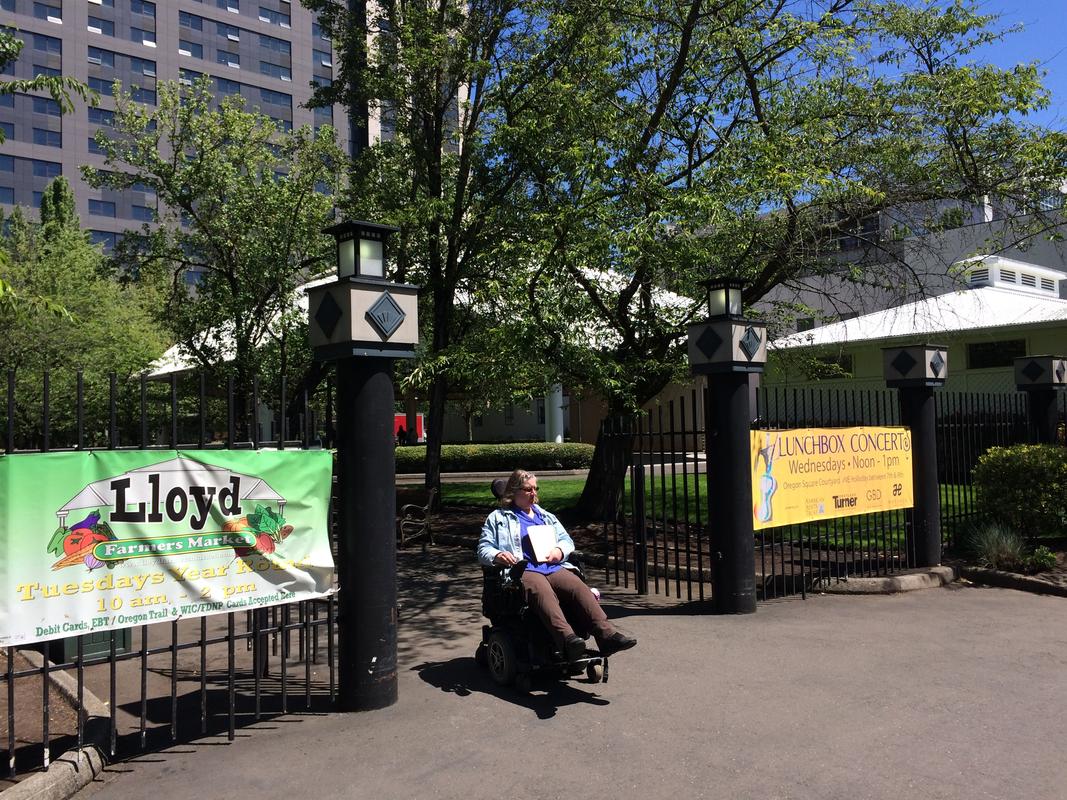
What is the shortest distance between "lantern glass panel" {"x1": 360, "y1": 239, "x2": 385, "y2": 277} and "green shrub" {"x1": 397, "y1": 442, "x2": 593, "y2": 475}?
22074 millimetres

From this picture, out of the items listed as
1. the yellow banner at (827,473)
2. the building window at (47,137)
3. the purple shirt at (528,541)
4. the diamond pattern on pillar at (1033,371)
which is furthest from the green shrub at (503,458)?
the building window at (47,137)

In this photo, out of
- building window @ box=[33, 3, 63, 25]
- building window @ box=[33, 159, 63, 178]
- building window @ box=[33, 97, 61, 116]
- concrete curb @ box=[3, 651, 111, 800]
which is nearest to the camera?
concrete curb @ box=[3, 651, 111, 800]

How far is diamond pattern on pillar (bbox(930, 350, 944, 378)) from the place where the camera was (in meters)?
10.0

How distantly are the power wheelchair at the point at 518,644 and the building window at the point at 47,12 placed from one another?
70.3 meters

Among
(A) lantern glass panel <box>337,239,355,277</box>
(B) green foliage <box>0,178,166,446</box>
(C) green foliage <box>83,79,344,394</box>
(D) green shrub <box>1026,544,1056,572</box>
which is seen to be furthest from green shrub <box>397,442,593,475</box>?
(A) lantern glass panel <box>337,239,355,277</box>

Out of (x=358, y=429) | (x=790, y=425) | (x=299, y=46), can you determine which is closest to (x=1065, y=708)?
(x=790, y=425)

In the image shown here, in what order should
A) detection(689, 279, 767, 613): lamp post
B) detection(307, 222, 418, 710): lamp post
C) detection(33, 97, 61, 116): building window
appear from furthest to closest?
detection(33, 97, 61, 116): building window, detection(689, 279, 767, 613): lamp post, detection(307, 222, 418, 710): lamp post

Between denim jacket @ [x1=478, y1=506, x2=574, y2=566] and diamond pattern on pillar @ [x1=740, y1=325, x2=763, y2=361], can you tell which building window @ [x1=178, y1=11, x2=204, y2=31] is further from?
denim jacket @ [x1=478, y1=506, x2=574, y2=566]

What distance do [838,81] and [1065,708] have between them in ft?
28.8

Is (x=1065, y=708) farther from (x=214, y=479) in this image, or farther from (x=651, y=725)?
(x=214, y=479)

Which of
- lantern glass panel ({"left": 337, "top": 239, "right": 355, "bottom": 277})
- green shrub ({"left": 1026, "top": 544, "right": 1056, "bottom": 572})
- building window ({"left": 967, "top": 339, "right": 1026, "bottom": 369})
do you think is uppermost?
building window ({"left": 967, "top": 339, "right": 1026, "bottom": 369})

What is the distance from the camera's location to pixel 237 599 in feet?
16.4

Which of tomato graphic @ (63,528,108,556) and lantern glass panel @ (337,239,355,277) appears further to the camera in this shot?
lantern glass panel @ (337,239,355,277)

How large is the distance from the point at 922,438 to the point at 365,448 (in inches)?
286
